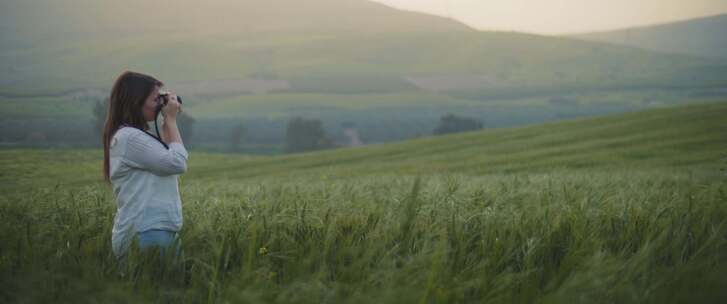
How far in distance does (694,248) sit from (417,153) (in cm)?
4078

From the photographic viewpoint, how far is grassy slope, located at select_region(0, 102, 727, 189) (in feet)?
93.2

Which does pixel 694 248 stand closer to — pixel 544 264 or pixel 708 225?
pixel 708 225

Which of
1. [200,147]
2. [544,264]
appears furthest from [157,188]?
[200,147]

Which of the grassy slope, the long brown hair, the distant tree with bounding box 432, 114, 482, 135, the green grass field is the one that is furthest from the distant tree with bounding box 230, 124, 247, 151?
the long brown hair

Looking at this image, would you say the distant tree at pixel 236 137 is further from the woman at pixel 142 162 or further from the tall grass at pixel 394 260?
the tall grass at pixel 394 260

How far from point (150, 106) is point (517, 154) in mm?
32549

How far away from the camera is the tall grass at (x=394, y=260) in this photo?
6.57 ft

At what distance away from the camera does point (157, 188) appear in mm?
3842

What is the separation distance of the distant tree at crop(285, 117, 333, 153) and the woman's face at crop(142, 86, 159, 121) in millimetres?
102375

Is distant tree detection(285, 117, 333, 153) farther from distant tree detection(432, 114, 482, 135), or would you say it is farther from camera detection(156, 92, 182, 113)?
camera detection(156, 92, 182, 113)

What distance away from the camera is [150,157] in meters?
3.75

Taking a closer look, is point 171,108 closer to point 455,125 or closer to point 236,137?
point 455,125

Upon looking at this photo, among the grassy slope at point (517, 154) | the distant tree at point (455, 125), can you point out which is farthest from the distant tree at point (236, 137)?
the grassy slope at point (517, 154)

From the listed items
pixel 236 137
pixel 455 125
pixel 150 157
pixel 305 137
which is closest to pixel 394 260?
pixel 150 157
